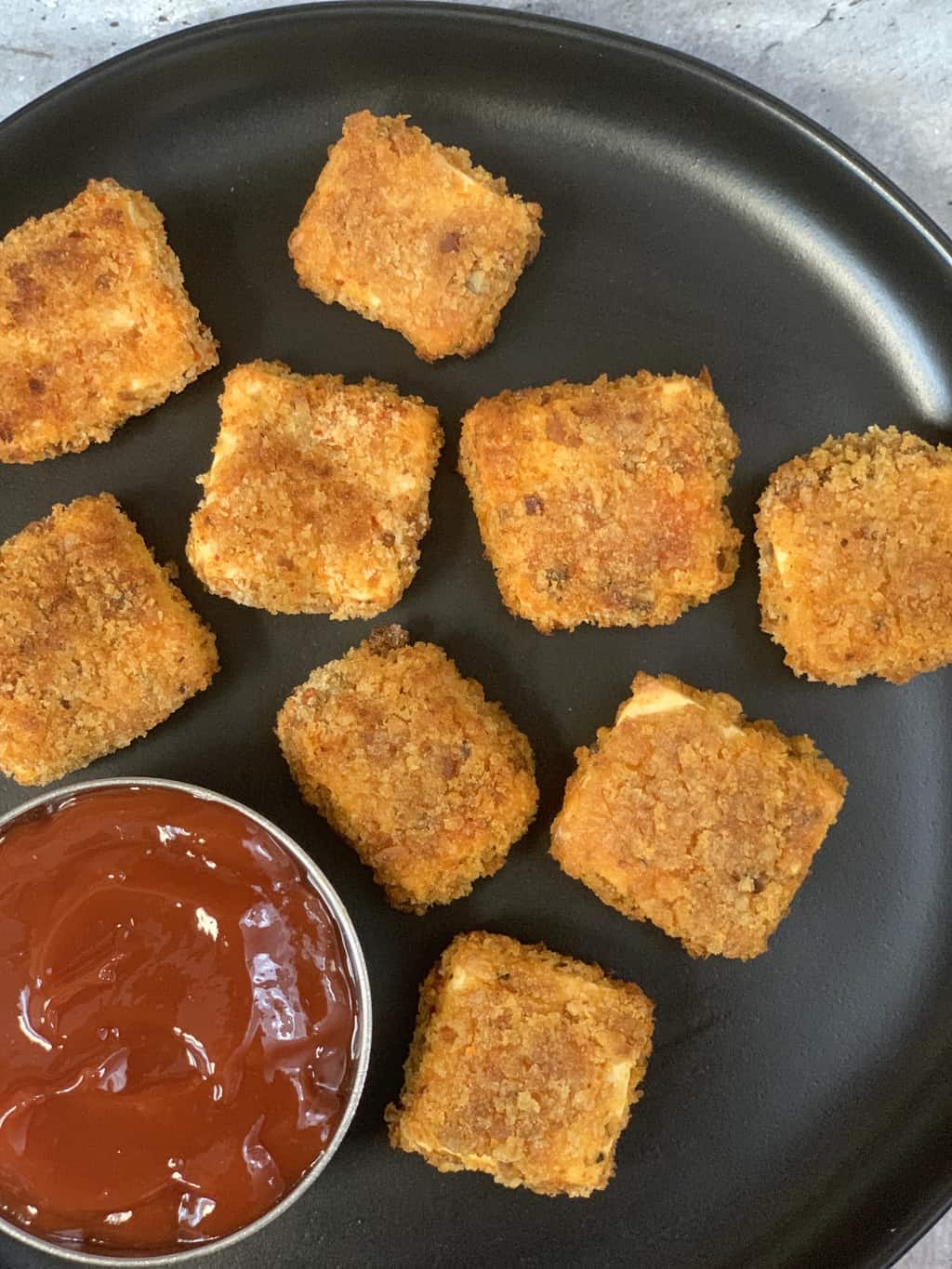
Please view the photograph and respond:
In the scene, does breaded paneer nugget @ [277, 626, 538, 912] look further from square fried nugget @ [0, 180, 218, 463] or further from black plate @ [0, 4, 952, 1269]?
square fried nugget @ [0, 180, 218, 463]

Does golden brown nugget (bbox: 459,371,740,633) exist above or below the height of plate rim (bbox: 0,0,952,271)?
below

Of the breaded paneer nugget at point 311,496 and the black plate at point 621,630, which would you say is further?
the black plate at point 621,630

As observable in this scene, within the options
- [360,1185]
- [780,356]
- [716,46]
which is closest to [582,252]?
[780,356]

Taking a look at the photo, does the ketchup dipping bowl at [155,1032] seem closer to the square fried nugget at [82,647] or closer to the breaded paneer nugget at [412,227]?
the square fried nugget at [82,647]

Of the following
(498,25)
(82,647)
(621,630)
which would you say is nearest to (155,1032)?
(82,647)

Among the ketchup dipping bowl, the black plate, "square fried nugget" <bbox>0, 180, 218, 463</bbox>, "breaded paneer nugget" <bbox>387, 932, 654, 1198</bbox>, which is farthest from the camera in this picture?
the black plate

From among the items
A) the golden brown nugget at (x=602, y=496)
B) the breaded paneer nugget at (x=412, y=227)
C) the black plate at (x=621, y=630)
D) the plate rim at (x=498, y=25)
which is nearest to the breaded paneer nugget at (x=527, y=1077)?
the black plate at (x=621, y=630)

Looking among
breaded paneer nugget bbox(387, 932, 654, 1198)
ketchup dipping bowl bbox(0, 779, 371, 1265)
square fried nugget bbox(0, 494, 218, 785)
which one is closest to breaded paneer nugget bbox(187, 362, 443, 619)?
square fried nugget bbox(0, 494, 218, 785)
